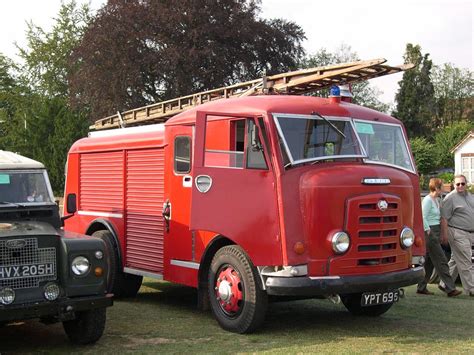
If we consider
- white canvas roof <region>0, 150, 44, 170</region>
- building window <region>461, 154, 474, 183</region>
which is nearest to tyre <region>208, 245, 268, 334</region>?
white canvas roof <region>0, 150, 44, 170</region>

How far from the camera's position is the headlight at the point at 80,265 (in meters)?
6.62

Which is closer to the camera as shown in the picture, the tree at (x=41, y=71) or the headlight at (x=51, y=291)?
the headlight at (x=51, y=291)

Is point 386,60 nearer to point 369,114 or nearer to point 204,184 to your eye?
point 369,114

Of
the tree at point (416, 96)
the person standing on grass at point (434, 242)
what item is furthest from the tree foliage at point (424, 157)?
the person standing on grass at point (434, 242)

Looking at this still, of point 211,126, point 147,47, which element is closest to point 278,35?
point 147,47

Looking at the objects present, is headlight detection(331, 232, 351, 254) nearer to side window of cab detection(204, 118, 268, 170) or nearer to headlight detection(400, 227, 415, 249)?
headlight detection(400, 227, 415, 249)

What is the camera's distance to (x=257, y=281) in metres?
7.15

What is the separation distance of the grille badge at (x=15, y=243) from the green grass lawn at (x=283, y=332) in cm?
120

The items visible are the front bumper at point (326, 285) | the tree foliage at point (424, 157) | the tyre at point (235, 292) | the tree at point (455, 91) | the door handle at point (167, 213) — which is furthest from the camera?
the tree at point (455, 91)

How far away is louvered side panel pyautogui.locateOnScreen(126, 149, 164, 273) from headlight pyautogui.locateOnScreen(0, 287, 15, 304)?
274 cm

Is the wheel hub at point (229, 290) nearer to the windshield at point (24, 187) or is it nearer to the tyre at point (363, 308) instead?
the tyre at point (363, 308)

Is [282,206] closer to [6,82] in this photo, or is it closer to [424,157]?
[424,157]

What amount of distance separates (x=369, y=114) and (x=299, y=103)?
3.27ft

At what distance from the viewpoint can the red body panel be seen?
6.95m
